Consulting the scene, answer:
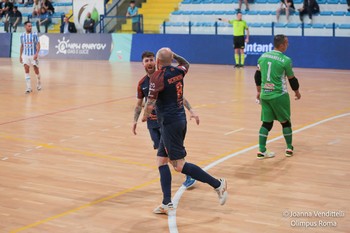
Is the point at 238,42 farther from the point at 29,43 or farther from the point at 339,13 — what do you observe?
the point at 29,43

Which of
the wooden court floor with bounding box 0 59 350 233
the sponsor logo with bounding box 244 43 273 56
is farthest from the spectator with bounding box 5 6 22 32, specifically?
the wooden court floor with bounding box 0 59 350 233

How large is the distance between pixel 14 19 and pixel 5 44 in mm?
1415

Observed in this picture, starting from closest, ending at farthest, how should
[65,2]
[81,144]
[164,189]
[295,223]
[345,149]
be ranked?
[295,223] < [164,189] < [345,149] < [81,144] < [65,2]

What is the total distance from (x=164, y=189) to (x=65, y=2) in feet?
99.7

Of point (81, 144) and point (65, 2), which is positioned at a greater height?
point (65, 2)

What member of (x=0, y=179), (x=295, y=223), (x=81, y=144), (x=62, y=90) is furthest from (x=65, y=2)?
(x=295, y=223)

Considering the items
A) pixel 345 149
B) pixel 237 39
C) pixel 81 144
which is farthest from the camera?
pixel 237 39

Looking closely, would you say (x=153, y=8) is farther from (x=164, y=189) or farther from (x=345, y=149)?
(x=164, y=189)

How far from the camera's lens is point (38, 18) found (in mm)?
34406

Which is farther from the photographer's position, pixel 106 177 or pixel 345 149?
pixel 345 149

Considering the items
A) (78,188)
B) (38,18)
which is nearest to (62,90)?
(78,188)

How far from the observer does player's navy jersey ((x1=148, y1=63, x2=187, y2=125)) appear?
7.45m

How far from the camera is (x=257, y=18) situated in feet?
94.9

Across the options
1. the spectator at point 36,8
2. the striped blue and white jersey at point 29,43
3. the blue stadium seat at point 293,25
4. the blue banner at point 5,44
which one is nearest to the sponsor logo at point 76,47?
the spectator at point 36,8
